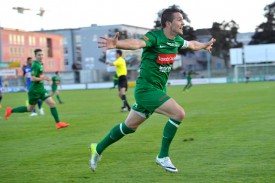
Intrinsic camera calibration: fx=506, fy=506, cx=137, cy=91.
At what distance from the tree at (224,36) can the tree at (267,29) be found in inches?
168

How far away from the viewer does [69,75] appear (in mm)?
81000

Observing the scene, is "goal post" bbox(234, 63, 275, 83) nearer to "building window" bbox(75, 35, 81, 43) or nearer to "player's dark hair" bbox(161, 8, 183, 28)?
"player's dark hair" bbox(161, 8, 183, 28)

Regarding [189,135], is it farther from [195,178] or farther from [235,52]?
[235,52]

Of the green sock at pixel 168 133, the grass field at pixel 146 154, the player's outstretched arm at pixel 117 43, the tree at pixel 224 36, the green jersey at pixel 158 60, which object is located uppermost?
the tree at pixel 224 36

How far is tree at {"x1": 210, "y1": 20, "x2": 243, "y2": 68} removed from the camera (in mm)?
90062

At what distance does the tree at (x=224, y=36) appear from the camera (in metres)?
90.1

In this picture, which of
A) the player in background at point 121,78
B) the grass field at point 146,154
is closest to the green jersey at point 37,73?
the grass field at point 146,154

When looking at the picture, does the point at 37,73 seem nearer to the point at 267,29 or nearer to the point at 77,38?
the point at 267,29

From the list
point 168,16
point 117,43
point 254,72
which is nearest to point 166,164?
point 117,43

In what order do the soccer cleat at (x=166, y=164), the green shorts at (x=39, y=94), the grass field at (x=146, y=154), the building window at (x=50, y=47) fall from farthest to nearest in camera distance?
the building window at (x=50, y=47) < the green shorts at (x=39, y=94) < the soccer cleat at (x=166, y=164) < the grass field at (x=146, y=154)

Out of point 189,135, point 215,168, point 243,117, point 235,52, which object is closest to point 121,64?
point 243,117

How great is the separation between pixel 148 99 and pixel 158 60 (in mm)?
594

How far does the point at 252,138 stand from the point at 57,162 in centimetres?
406

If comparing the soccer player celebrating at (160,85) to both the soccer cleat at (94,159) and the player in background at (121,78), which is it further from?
the player in background at (121,78)
